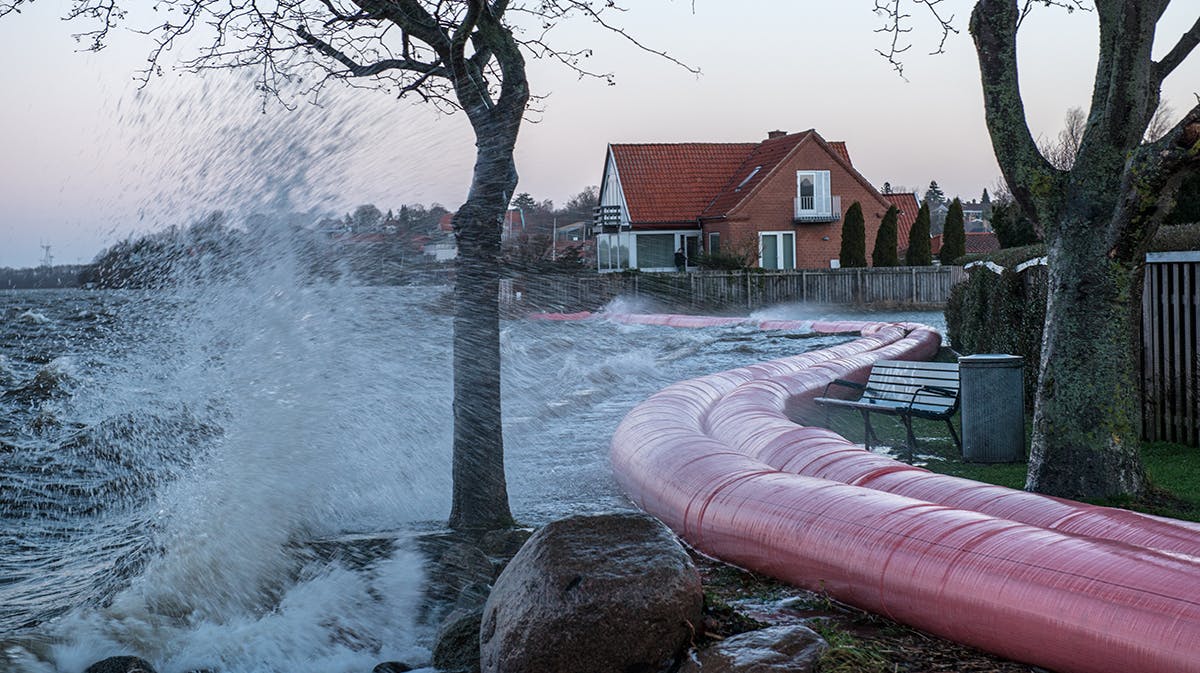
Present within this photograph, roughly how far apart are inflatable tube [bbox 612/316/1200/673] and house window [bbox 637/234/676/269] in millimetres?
44413

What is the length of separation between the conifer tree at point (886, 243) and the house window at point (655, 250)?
10242 millimetres

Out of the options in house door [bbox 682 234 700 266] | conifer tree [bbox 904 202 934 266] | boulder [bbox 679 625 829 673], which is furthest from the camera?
house door [bbox 682 234 700 266]

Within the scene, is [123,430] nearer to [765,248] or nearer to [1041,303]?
[1041,303]

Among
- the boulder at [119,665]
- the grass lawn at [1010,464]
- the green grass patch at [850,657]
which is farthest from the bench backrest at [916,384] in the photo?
the boulder at [119,665]

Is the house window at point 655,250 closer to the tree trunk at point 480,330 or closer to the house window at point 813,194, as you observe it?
the house window at point 813,194

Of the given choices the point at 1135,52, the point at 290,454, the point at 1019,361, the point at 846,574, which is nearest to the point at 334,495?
the point at 290,454

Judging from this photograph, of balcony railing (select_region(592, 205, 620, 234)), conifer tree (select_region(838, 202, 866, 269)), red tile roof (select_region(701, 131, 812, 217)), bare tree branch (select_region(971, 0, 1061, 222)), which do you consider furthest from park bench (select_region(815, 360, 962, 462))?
balcony railing (select_region(592, 205, 620, 234))

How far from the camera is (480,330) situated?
749 cm

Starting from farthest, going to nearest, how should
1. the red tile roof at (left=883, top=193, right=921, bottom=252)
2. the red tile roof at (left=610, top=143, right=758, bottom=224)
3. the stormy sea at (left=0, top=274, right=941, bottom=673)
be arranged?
1. the red tile roof at (left=883, top=193, right=921, bottom=252)
2. the red tile roof at (left=610, top=143, right=758, bottom=224)
3. the stormy sea at (left=0, top=274, right=941, bottom=673)

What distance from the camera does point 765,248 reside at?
169 ft

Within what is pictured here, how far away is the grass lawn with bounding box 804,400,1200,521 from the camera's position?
7594 mm

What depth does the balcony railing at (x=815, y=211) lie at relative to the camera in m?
51.8

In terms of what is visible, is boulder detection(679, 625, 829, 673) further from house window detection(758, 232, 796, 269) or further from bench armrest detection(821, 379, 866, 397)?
house window detection(758, 232, 796, 269)

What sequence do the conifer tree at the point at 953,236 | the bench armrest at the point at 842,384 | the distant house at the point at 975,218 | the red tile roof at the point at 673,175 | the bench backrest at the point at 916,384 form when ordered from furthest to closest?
the distant house at the point at 975,218
the red tile roof at the point at 673,175
the conifer tree at the point at 953,236
the bench armrest at the point at 842,384
the bench backrest at the point at 916,384
